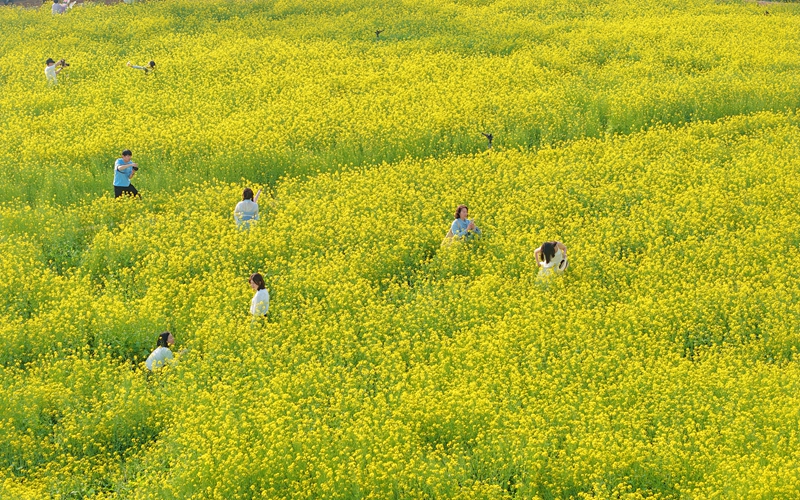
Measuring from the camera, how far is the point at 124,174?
19094 mm

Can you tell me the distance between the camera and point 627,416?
37.4ft

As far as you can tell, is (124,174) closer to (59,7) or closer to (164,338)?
(164,338)

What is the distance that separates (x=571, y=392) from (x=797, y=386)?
2.88m

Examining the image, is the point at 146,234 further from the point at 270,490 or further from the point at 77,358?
the point at 270,490

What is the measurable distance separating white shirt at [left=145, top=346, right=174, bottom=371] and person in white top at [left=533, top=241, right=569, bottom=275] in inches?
237

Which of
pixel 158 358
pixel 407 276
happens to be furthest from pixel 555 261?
pixel 158 358

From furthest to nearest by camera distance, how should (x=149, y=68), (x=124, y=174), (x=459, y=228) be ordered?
1. (x=149, y=68)
2. (x=124, y=174)
3. (x=459, y=228)

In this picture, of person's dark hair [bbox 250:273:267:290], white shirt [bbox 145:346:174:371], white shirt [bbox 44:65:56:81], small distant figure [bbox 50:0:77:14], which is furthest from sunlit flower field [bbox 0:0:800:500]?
small distant figure [bbox 50:0:77:14]

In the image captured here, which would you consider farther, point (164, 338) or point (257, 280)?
point (257, 280)

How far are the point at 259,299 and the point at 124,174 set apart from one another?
6.44 metres

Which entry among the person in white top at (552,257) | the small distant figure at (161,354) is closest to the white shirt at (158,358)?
the small distant figure at (161,354)

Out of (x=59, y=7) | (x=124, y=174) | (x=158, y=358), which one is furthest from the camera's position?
(x=59, y=7)

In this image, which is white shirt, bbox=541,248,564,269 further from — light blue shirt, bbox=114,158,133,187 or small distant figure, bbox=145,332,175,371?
light blue shirt, bbox=114,158,133,187

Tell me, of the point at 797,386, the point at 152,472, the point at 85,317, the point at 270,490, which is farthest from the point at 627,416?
the point at 85,317
